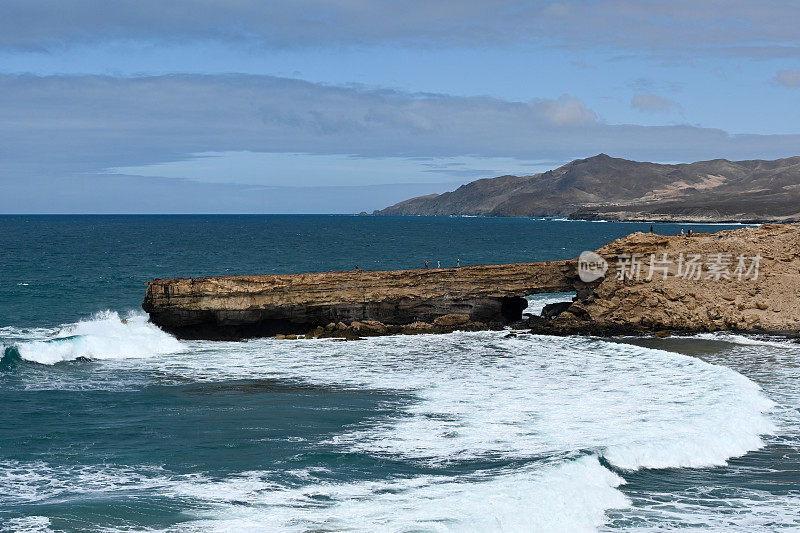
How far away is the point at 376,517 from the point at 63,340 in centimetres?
1630

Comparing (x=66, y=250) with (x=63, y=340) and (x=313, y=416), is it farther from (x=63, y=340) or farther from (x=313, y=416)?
(x=313, y=416)

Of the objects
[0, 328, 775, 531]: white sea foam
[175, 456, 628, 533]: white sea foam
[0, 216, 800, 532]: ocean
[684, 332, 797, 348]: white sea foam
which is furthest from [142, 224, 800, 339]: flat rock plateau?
[175, 456, 628, 533]: white sea foam

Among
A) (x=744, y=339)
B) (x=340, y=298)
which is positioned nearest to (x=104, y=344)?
(x=340, y=298)

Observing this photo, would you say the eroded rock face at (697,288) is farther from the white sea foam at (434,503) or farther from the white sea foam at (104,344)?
the white sea foam at (434,503)

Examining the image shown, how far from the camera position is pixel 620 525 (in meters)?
9.49

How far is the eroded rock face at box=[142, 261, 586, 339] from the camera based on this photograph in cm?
2500

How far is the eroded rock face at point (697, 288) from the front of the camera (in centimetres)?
2456

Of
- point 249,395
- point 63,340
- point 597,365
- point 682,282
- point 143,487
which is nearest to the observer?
point 143,487

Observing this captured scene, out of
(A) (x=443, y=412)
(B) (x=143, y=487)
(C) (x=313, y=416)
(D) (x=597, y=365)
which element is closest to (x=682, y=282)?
(D) (x=597, y=365)

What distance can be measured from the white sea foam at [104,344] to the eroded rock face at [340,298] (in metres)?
0.94

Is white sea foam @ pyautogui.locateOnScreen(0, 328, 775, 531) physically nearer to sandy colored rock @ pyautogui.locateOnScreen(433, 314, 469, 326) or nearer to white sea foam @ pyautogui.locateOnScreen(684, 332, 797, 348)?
sandy colored rock @ pyautogui.locateOnScreen(433, 314, 469, 326)

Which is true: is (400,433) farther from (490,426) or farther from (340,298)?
(340,298)

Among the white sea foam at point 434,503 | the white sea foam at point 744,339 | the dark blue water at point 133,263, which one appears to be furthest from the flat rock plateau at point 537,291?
the white sea foam at point 434,503

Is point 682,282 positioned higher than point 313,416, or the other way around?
point 682,282
